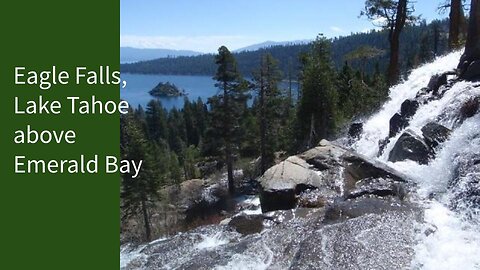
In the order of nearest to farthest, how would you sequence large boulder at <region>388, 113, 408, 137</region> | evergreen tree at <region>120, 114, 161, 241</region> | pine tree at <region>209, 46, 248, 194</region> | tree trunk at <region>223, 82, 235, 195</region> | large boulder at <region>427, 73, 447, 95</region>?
1. large boulder at <region>388, 113, 408, 137</region>
2. large boulder at <region>427, 73, 447, 95</region>
3. evergreen tree at <region>120, 114, 161, 241</region>
4. pine tree at <region>209, 46, 248, 194</region>
5. tree trunk at <region>223, 82, 235, 195</region>

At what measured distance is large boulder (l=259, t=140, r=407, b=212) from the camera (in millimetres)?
13352

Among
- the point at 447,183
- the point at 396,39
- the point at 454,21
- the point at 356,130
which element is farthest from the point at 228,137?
the point at 447,183

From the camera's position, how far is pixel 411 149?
14.2 metres

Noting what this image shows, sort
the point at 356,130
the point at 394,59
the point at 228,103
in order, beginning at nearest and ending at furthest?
the point at 356,130, the point at 394,59, the point at 228,103

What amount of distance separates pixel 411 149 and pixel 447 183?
97.2 inches

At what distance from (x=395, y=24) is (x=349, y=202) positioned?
1653 centimetres

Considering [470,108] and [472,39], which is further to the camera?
[472,39]

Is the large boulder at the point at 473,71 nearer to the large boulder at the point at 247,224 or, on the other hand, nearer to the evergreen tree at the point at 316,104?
the large boulder at the point at 247,224

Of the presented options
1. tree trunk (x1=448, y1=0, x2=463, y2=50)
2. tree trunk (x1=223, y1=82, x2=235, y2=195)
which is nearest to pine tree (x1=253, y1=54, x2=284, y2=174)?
tree trunk (x1=223, y1=82, x2=235, y2=195)

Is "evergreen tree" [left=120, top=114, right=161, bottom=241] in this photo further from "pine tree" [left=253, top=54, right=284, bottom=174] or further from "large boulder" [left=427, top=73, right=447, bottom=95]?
"large boulder" [left=427, top=73, right=447, bottom=95]

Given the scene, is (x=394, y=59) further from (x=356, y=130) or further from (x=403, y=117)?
(x=403, y=117)

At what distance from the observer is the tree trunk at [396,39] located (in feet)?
80.4

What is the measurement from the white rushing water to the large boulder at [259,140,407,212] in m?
0.91

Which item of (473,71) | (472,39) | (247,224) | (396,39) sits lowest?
(247,224)
